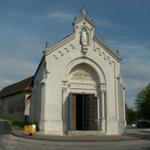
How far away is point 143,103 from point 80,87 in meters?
49.8

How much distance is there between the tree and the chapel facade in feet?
154

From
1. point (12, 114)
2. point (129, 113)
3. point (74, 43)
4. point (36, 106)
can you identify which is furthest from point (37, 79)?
point (129, 113)

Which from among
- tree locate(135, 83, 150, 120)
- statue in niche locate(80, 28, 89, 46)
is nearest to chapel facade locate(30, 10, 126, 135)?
statue in niche locate(80, 28, 89, 46)

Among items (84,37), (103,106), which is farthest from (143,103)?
(84,37)

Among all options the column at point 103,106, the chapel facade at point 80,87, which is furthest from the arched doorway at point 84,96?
the column at point 103,106

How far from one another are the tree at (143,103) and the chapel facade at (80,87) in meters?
47.0

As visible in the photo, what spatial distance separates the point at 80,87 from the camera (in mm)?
34344

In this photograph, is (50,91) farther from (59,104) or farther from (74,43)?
(74,43)

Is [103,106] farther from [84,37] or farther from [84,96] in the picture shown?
[84,37]

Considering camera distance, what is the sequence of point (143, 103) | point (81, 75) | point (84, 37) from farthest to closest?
point (143, 103) → point (81, 75) → point (84, 37)

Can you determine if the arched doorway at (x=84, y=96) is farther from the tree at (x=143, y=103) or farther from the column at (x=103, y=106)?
the tree at (x=143, y=103)

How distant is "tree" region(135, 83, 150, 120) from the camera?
8087 cm

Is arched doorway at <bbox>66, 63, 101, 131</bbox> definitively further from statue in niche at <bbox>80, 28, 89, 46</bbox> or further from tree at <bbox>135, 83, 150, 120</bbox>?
tree at <bbox>135, 83, 150, 120</bbox>

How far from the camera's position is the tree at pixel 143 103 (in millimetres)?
80869
